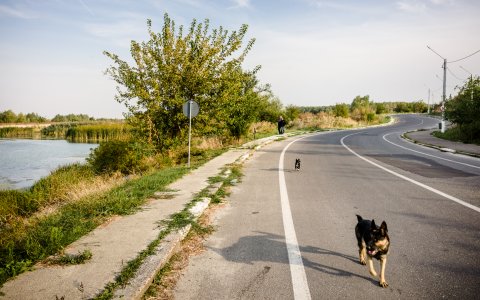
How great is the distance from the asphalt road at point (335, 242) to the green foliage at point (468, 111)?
17790mm

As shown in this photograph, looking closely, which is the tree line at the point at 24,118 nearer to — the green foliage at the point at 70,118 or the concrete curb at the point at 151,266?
the green foliage at the point at 70,118

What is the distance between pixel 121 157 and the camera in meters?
14.6

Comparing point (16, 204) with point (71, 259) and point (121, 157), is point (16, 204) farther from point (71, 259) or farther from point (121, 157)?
point (71, 259)

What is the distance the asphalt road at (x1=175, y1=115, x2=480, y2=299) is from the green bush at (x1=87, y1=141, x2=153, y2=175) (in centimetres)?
635

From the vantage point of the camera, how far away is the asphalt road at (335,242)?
364 cm

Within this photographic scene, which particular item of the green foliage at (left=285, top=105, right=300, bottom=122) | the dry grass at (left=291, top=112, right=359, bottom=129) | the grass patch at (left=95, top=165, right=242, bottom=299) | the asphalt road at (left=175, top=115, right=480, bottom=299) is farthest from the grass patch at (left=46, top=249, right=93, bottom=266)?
the green foliage at (left=285, top=105, right=300, bottom=122)

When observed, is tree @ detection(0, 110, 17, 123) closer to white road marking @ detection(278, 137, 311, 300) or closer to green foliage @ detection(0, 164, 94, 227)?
green foliage @ detection(0, 164, 94, 227)

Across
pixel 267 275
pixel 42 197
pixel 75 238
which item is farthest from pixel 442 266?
pixel 42 197

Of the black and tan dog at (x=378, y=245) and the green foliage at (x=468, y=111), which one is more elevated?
the green foliage at (x=468, y=111)

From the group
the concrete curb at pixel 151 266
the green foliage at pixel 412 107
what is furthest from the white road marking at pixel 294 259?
the green foliage at pixel 412 107

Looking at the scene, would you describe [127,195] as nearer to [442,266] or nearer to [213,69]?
[442,266]

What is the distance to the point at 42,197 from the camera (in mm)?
10633

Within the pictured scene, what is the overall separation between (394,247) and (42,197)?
35.5 ft

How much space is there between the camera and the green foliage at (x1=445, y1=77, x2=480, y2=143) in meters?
23.3
